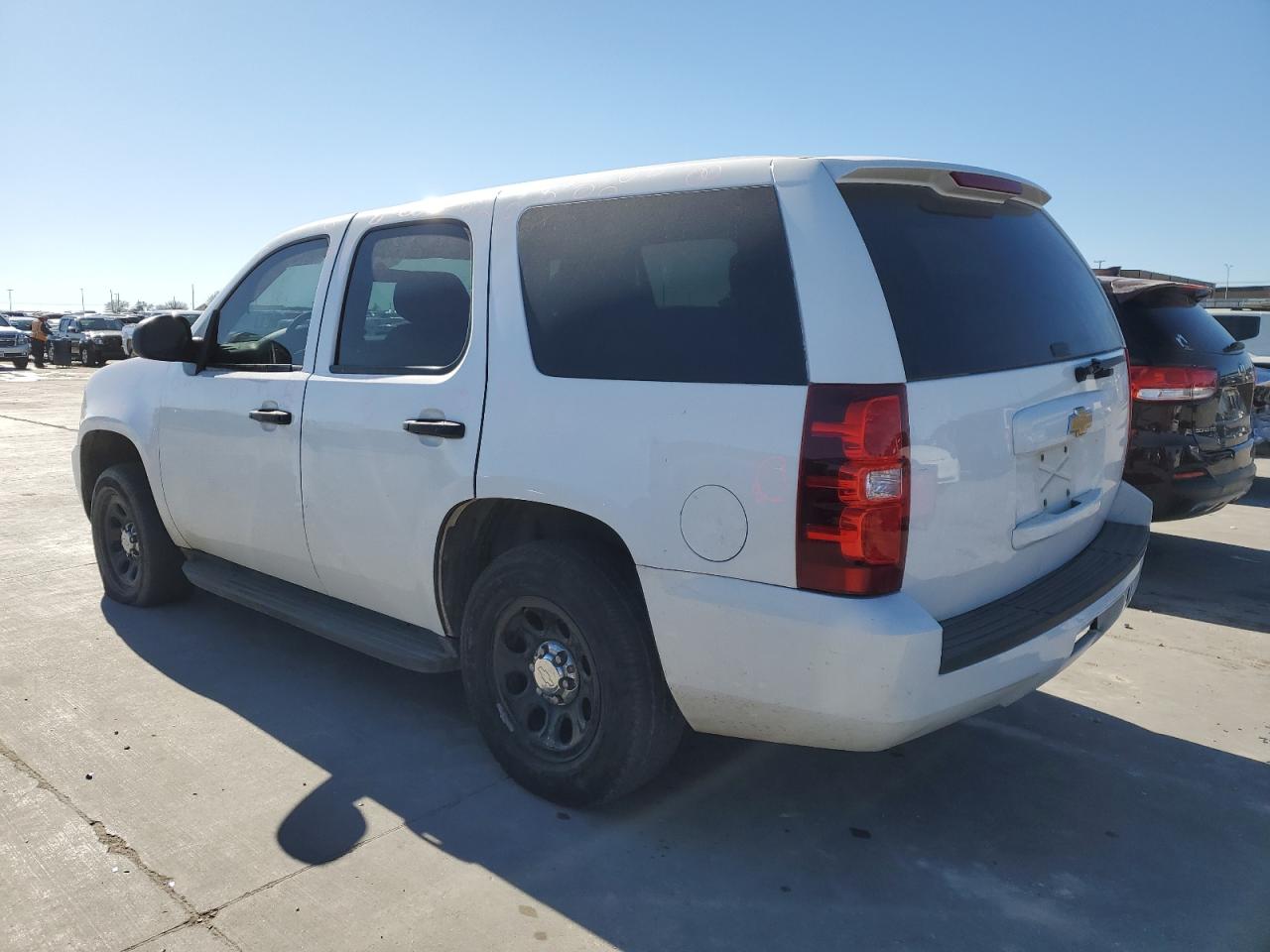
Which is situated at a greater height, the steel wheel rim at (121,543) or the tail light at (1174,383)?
the tail light at (1174,383)

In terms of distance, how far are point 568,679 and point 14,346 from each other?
34.2 m

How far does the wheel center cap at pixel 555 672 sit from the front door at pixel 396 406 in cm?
52

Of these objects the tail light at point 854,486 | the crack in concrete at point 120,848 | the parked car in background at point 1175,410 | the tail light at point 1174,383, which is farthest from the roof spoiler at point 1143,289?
the crack in concrete at point 120,848

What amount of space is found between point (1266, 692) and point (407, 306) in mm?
3931

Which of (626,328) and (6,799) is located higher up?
(626,328)

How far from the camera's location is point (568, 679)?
122 inches

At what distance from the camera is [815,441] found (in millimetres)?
2471

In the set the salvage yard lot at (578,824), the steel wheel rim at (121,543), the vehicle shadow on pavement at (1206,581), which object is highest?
the steel wheel rim at (121,543)

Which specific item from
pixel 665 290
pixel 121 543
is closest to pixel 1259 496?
pixel 665 290

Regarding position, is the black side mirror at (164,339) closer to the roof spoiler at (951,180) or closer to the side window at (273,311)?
the side window at (273,311)

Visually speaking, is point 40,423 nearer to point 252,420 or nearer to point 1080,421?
point 252,420

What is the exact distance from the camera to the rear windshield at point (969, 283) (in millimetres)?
2637

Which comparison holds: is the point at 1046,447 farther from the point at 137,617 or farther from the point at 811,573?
the point at 137,617

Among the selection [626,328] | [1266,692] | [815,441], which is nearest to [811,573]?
[815,441]
